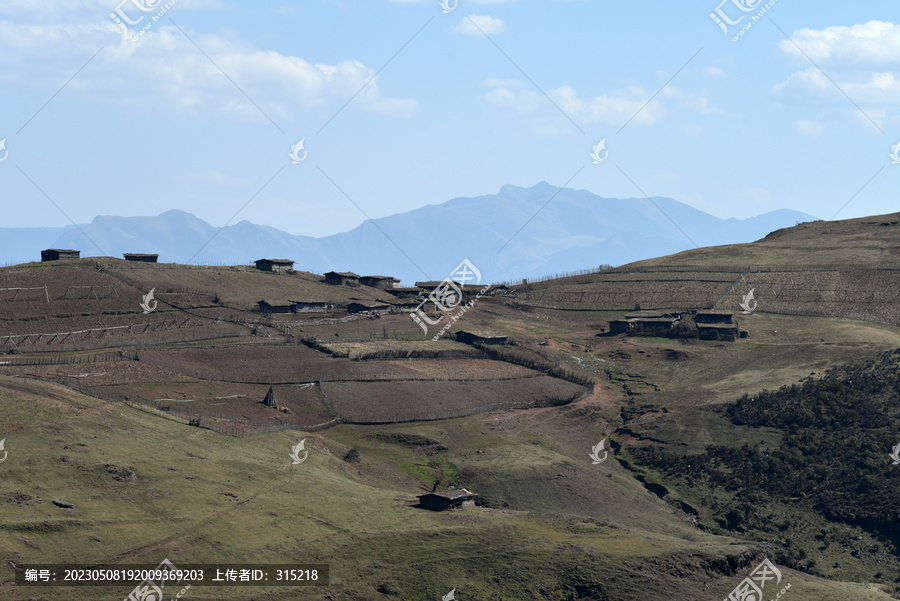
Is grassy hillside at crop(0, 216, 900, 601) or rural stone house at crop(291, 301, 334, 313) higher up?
rural stone house at crop(291, 301, 334, 313)

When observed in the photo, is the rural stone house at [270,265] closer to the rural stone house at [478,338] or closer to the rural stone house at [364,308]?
the rural stone house at [364,308]

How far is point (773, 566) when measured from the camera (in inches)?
2199

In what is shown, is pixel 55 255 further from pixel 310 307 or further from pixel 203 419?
pixel 203 419

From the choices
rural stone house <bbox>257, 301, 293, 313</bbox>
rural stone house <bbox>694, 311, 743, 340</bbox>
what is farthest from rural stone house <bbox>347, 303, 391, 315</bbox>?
rural stone house <bbox>694, 311, 743, 340</bbox>

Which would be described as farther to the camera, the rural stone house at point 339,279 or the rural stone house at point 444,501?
the rural stone house at point 339,279

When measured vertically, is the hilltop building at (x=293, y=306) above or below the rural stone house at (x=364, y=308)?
above

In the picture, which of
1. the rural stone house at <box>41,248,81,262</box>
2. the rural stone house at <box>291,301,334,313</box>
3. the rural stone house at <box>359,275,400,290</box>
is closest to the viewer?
the rural stone house at <box>291,301,334,313</box>

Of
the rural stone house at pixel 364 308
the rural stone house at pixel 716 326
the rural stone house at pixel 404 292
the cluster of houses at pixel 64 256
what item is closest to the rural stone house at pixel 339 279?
the rural stone house at pixel 404 292

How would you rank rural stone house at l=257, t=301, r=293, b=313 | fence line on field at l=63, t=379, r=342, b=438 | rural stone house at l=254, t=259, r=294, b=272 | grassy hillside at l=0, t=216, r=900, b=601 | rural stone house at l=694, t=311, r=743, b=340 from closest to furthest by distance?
grassy hillside at l=0, t=216, r=900, b=601 → fence line on field at l=63, t=379, r=342, b=438 → rural stone house at l=257, t=301, r=293, b=313 → rural stone house at l=694, t=311, r=743, b=340 → rural stone house at l=254, t=259, r=294, b=272

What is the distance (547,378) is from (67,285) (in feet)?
186

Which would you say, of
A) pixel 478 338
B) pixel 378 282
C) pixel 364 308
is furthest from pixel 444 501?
pixel 378 282

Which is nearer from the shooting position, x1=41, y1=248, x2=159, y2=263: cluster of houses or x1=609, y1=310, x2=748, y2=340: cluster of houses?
x1=609, y1=310, x2=748, y2=340: cluster of houses

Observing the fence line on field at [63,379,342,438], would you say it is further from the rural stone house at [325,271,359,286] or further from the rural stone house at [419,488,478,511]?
the rural stone house at [325,271,359,286]

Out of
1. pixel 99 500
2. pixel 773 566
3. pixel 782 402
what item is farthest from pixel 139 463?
pixel 782 402
